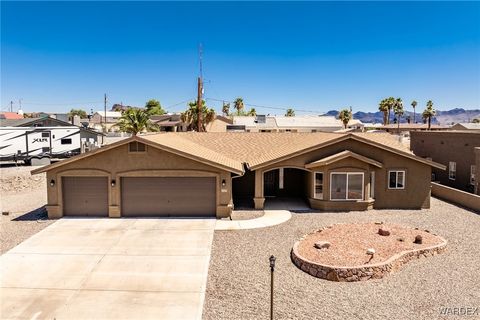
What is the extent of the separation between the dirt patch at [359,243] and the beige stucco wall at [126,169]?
18.9 feet

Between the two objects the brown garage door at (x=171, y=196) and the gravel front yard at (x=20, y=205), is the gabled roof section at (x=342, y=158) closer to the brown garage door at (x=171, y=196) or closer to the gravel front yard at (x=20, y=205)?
the brown garage door at (x=171, y=196)

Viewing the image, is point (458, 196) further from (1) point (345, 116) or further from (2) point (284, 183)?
(1) point (345, 116)

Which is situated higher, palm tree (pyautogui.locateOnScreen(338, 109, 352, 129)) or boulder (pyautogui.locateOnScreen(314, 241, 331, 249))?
palm tree (pyautogui.locateOnScreen(338, 109, 352, 129))

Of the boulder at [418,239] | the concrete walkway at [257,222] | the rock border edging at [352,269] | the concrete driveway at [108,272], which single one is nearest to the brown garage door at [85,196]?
the concrete driveway at [108,272]

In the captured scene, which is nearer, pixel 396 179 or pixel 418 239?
pixel 418 239

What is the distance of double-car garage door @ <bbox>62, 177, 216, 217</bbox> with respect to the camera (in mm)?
19156

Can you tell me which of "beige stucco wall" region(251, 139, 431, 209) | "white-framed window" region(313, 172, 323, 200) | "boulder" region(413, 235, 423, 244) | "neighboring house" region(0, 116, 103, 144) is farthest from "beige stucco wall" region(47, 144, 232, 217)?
"neighboring house" region(0, 116, 103, 144)

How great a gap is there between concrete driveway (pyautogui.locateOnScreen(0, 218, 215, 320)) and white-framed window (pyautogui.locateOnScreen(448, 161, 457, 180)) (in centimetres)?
2042

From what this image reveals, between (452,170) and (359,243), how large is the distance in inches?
699

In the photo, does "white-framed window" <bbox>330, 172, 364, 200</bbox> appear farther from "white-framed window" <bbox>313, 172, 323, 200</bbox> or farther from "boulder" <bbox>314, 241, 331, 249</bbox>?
"boulder" <bbox>314, 241, 331, 249</bbox>

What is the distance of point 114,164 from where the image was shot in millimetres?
18875

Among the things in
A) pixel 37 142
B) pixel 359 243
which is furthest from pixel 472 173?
pixel 37 142

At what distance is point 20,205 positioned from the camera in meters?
22.2

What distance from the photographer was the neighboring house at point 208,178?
61.9 feet
